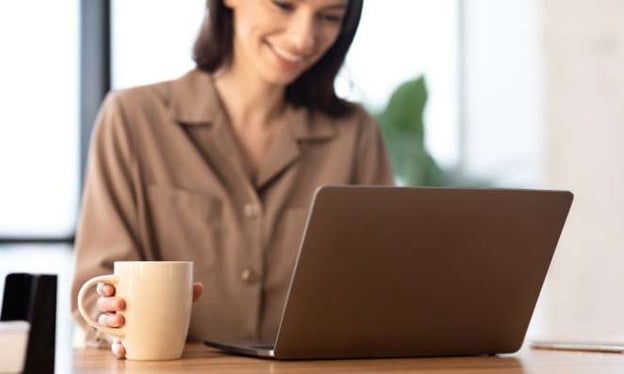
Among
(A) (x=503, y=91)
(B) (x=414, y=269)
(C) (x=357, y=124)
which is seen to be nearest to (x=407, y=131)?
(A) (x=503, y=91)

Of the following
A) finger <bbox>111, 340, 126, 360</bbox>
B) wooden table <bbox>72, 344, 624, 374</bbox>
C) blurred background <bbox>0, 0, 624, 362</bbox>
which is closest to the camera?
wooden table <bbox>72, 344, 624, 374</bbox>

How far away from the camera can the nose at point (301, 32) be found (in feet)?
5.82

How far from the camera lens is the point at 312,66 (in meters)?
1.91

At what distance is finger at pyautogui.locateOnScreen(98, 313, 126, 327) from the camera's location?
1104 millimetres

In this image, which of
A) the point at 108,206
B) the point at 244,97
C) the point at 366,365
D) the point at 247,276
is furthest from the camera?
the point at 244,97

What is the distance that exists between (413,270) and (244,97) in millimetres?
883

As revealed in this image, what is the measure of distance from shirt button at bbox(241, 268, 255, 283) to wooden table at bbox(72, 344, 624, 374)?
509 mm

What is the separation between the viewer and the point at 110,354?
4.04 ft

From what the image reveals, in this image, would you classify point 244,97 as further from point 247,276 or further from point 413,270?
point 413,270

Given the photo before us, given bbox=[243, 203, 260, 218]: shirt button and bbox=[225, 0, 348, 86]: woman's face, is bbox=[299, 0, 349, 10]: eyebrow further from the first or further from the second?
bbox=[243, 203, 260, 218]: shirt button

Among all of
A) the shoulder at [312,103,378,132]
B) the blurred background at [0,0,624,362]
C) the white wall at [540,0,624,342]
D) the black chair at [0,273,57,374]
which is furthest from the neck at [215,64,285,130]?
the white wall at [540,0,624,342]

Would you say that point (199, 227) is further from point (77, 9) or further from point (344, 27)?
point (77, 9)

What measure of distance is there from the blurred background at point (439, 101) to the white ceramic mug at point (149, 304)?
1.71m

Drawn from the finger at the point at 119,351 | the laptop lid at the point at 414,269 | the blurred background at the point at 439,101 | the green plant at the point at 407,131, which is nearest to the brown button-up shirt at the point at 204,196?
the finger at the point at 119,351
